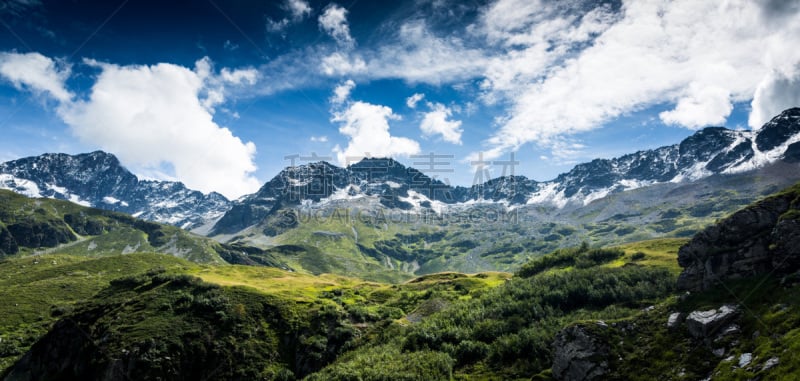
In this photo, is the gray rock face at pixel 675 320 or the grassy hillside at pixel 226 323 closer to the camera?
the gray rock face at pixel 675 320

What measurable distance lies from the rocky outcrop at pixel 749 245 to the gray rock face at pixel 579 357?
16.7 m

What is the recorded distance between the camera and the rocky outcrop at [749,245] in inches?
1533

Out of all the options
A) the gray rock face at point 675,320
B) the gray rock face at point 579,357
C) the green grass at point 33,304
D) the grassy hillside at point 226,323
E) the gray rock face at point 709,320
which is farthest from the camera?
the green grass at point 33,304

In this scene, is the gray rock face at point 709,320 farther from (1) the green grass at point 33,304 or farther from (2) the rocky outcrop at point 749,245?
(1) the green grass at point 33,304

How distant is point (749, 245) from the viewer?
4312 centimetres

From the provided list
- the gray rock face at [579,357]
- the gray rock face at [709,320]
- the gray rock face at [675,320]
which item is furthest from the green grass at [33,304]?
the gray rock face at [709,320]

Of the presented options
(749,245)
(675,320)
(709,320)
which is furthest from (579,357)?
(749,245)

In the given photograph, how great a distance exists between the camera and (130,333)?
6900 centimetres

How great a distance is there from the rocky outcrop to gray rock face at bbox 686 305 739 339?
7.64 m

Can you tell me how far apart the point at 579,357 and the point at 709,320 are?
13524 mm

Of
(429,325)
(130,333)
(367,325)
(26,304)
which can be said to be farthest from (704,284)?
(26,304)

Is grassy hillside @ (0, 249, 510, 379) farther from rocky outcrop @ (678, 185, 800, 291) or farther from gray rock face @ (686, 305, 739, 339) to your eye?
rocky outcrop @ (678, 185, 800, 291)

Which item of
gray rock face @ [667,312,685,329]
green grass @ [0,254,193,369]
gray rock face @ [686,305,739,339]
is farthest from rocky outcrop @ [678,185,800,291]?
green grass @ [0,254,193,369]

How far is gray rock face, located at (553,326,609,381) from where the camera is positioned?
40.7m
